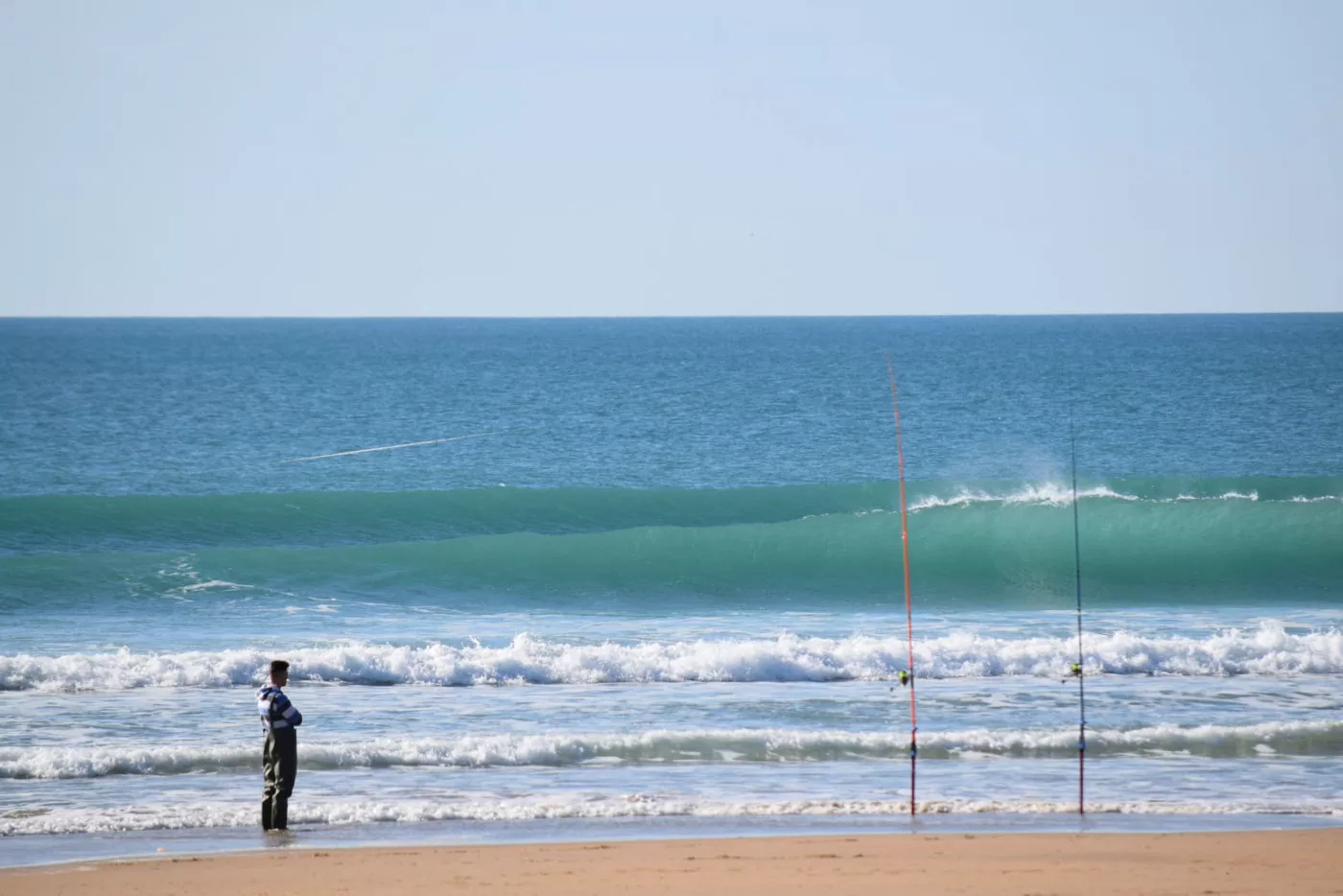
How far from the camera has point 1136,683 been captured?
46.9 ft

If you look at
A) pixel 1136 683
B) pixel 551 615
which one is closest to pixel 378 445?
pixel 551 615

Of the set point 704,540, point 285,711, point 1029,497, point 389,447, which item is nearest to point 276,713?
point 285,711

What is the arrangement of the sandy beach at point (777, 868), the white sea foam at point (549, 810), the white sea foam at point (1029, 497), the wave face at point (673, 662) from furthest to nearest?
1. the white sea foam at point (1029, 497)
2. the wave face at point (673, 662)
3. the white sea foam at point (549, 810)
4. the sandy beach at point (777, 868)

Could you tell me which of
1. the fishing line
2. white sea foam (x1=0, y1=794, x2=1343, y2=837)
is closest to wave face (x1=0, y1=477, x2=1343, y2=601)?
the fishing line

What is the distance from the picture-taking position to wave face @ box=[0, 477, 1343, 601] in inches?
838

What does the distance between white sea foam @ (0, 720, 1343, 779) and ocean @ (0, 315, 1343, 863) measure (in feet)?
0.11

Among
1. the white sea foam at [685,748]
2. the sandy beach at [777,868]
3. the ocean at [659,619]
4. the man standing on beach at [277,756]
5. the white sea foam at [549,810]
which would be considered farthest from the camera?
the white sea foam at [685,748]

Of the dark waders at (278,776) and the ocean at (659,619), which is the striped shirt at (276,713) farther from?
the ocean at (659,619)

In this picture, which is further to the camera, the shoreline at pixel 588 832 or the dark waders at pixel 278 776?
the dark waders at pixel 278 776

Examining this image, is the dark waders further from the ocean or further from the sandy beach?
the sandy beach

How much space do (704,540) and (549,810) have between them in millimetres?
13969

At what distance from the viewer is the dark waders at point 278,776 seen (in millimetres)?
9391

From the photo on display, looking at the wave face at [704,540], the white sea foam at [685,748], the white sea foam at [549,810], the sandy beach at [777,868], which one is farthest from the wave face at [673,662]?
the sandy beach at [777,868]

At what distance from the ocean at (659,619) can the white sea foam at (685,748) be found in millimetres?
33
